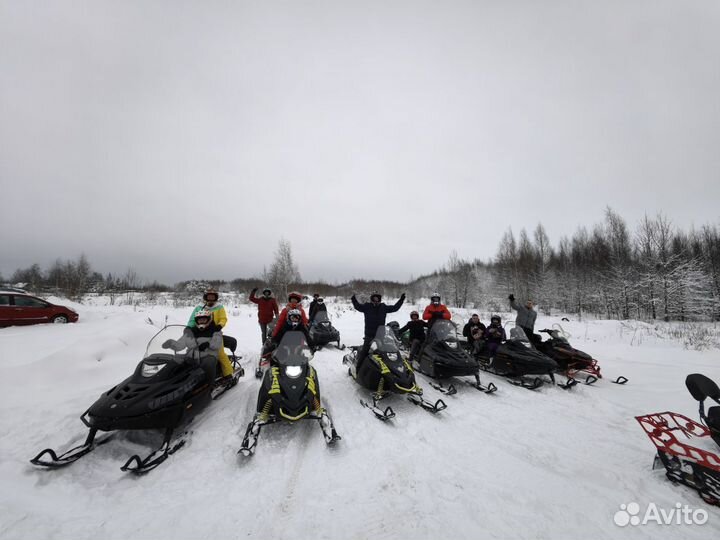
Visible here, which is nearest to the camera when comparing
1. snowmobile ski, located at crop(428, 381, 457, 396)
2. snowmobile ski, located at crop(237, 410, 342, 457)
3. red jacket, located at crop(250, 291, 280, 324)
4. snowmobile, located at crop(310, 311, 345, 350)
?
snowmobile ski, located at crop(237, 410, 342, 457)

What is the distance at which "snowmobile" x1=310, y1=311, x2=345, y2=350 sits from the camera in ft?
29.7

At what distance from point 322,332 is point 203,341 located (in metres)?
4.88

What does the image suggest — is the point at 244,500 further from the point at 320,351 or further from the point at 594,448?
the point at 320,351

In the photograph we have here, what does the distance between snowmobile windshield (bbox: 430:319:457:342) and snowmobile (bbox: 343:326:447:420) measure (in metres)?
1.32

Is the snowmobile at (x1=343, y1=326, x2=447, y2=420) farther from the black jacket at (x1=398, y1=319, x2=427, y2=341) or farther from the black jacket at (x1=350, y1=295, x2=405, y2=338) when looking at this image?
the black jacket at (x1=398, y1=319, x2=427, y2=341)

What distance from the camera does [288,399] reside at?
11.8 feet

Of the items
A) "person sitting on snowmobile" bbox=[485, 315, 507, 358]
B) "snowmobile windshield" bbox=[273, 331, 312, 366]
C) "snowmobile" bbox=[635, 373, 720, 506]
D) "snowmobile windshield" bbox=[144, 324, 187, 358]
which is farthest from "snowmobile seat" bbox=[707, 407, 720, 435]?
"snowmobile windshield" bbox=[144, 324, 187, 358]

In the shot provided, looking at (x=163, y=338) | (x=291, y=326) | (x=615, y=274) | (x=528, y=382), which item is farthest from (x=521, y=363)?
(x=615, y=274)

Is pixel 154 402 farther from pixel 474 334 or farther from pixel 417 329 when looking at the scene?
pixel 474 334

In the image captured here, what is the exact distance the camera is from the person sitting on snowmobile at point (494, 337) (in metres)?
6.85

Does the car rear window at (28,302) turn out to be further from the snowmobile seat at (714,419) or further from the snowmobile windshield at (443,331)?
the snowmobile seat at (714,419)

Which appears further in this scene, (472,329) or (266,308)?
(266,308)

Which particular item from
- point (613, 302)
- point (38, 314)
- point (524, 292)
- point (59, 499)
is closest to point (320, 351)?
point (59, 499)

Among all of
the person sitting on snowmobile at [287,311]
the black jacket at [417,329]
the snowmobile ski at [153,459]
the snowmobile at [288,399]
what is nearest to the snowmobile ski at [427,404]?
the snowmobile at [288,399]
